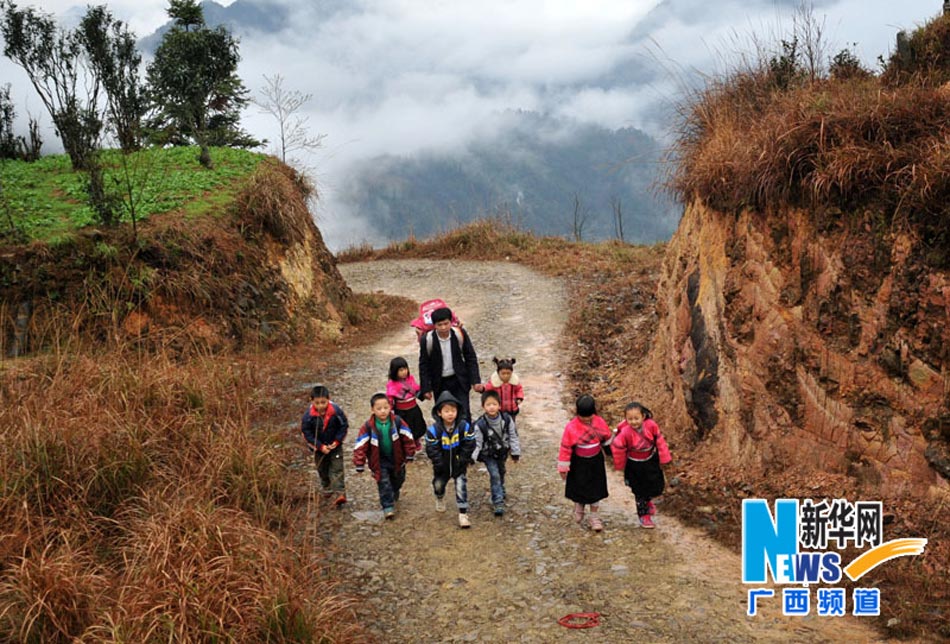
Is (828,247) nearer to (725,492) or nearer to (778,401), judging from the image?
(778,401)

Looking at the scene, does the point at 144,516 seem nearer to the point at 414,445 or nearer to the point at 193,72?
the point at 414,445

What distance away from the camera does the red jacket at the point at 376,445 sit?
6.28m

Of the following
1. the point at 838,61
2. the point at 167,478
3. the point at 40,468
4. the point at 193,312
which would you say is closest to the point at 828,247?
the point at 838,61

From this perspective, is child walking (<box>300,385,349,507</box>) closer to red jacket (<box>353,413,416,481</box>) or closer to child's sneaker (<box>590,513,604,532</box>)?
red jacket (<box>353,413,416,481</box>)

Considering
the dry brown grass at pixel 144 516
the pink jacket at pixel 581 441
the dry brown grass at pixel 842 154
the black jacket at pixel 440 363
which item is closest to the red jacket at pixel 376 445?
the dry brown grass at pixel 144 516

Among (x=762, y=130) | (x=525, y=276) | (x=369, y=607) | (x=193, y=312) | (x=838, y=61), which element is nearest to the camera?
(x=369, y=607)

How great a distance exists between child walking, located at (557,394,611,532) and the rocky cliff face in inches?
62.7

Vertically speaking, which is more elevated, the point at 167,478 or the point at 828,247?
the point at 828,247

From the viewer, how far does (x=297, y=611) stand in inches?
159

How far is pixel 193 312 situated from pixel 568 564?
8684mm

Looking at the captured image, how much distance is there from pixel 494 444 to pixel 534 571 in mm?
1333

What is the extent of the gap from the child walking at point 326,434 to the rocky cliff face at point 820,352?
388 cm

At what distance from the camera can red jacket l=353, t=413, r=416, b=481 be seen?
247 inches

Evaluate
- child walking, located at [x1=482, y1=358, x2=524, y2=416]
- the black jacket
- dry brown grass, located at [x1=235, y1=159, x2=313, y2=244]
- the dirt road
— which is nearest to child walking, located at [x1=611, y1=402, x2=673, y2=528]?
the dirt road
